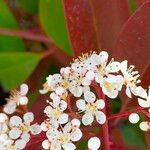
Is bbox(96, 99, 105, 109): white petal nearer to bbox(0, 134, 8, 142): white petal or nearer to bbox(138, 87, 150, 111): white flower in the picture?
bbox(138, 87, 150, 111): white flower

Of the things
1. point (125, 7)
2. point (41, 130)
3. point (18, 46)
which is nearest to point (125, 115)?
point (41, 130)

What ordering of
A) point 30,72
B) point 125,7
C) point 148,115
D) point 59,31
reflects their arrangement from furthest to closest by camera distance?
1. point 30,72
2. point 59,31
3. point 125,7
4. point 148,115

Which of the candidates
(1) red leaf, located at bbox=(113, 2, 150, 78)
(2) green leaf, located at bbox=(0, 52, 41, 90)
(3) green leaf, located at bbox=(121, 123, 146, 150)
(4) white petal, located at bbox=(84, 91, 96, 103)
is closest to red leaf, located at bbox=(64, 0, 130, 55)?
(1) red leaf, located at bbox=(113, 2, 150, 78)

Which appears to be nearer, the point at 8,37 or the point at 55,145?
the point at 55,145

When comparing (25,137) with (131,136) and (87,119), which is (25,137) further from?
(131,136)

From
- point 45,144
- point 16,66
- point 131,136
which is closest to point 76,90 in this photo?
point 45,144

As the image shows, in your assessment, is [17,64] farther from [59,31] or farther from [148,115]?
[148,115]
